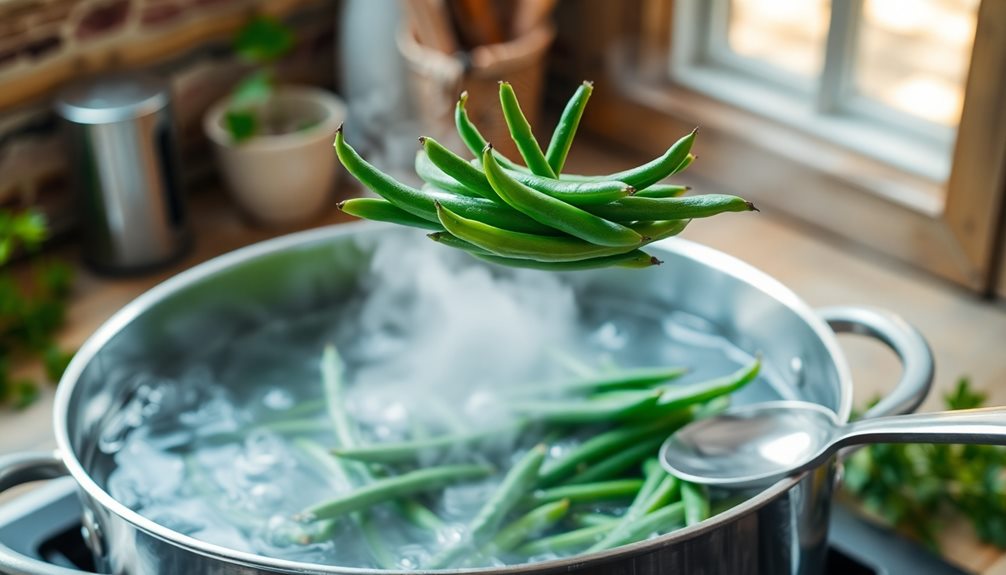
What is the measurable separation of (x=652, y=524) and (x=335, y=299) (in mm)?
477

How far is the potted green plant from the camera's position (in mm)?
1721

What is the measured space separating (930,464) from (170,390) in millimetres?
783

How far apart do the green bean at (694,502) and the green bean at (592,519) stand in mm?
61

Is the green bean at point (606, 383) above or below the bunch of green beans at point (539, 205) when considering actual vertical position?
below

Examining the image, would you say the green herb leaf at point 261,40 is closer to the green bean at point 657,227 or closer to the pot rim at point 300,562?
the pot rim at point 300,562

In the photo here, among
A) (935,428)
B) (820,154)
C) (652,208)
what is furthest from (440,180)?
(820,154)

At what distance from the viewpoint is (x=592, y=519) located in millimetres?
1015

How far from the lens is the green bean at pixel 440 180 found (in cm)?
87

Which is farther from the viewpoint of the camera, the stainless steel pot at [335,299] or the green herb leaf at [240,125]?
the green herb leaf at [240,125]

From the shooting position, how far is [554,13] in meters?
2.01

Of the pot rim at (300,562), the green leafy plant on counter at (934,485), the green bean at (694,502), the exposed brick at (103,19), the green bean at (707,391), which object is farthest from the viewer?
the exposed brick at (103,19)

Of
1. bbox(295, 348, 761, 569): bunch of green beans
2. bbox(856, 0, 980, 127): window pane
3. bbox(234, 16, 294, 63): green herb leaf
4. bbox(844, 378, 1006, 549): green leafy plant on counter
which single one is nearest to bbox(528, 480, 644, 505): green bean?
bbox(295, 348, 761, 569): bunch of green beans

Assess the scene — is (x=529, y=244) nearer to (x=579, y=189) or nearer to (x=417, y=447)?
(x=579, y=189)

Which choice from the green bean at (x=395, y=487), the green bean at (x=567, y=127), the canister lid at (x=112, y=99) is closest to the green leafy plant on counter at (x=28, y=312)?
the canister lid at (x=112, y=99)
